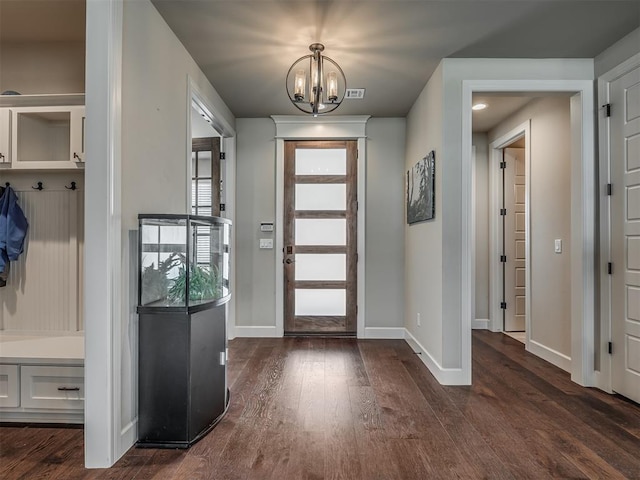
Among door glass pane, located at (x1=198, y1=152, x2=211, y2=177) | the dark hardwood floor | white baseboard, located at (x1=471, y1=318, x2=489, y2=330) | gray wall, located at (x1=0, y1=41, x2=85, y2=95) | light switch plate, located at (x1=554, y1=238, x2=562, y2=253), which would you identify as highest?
gray wall, located at (x1=0, y1=41, x2=85, y2=95)

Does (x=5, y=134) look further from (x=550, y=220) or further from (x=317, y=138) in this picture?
(x=550, y=220)

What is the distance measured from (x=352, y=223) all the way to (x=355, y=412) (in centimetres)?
243

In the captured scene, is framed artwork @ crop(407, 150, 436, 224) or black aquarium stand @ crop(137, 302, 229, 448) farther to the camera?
framed artwork @ crop(407, 150, 436, 224)

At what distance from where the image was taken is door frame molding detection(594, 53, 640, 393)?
280 centimetres

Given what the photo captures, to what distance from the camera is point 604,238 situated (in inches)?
112

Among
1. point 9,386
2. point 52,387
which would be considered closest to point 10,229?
point 9,386

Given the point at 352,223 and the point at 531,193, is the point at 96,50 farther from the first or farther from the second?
the point at 531,193

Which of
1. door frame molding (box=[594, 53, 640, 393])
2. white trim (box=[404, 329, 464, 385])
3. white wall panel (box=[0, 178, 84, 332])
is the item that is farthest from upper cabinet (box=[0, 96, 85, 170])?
door frame molding (box=[594, 53, 640, 393])

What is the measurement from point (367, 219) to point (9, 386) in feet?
11.5

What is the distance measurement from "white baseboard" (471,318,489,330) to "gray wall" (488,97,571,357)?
3.26 feet

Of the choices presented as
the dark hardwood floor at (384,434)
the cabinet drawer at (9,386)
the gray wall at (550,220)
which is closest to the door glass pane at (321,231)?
the dark hardwood floor at (384,434)

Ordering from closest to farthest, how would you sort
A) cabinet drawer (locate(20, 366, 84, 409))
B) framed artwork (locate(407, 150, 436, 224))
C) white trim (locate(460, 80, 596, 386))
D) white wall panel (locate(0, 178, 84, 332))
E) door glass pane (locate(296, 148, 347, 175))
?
cabinet drawer (locate(20, 366, 84, 409)), white wall panel (locate(0, 178, 84, 332)), white trim (locate(460, 80, 596, 386)), framed artwork (locate(407, 150, 436, 224)), door glass pane (locate(296, 148, 347, 175))

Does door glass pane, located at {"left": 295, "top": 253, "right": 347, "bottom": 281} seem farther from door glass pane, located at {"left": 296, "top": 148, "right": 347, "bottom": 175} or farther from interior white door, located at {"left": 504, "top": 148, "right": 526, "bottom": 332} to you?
interior white door, located at {"left": 504, "top": 148, "right": 526, "bottom": 332}

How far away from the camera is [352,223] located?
4.44 metres
